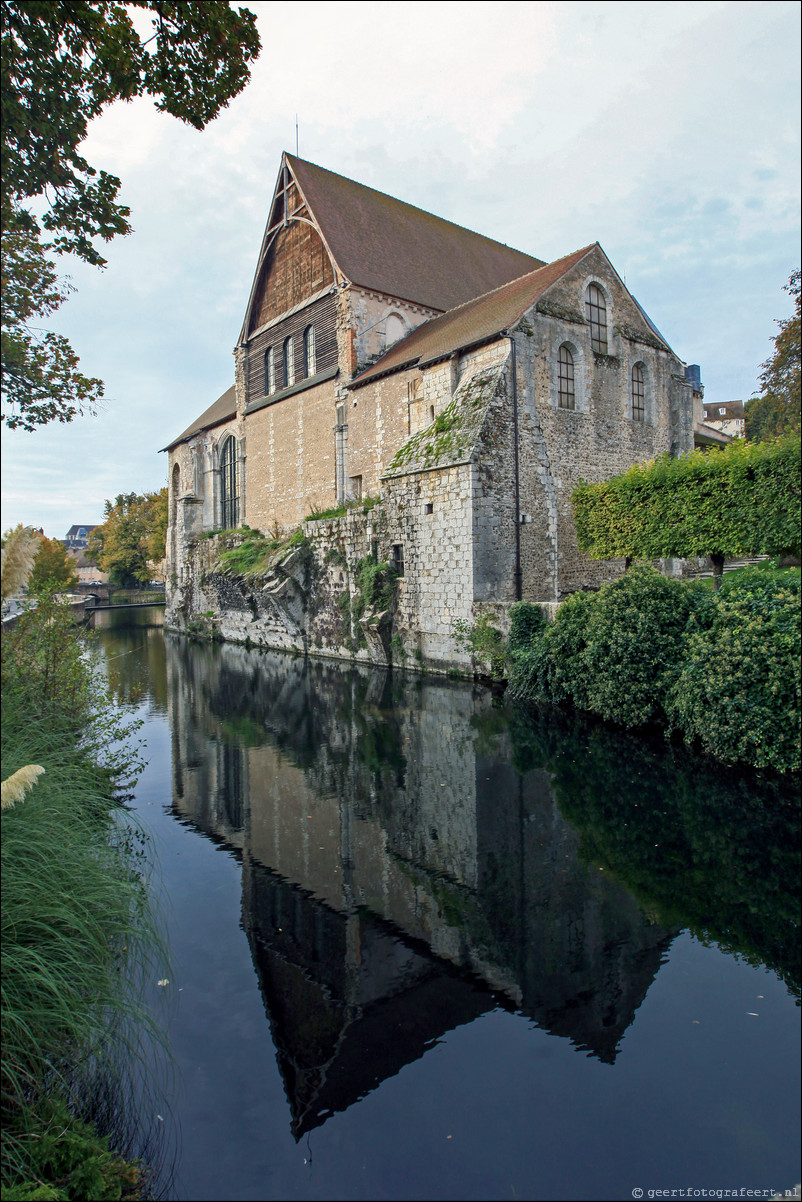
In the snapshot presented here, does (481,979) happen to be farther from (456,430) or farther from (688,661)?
(456,430)

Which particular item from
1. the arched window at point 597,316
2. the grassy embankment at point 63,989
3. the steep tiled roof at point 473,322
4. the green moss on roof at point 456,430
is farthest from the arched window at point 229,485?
the grassy embankment at point 63,989

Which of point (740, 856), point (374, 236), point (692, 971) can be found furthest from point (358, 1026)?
point (374, 236)

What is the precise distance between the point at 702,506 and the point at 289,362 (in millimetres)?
16498

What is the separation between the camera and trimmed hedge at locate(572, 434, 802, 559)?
11.8 m

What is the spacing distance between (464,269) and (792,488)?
17191 mm

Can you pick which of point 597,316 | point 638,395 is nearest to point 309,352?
point 597,316

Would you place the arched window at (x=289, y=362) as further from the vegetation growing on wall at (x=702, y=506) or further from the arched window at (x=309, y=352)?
the vegetation growing on wall at (x=702, y=506)

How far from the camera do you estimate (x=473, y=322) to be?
17500 millimetres

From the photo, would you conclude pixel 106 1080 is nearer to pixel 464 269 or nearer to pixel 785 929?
pixel 785 929

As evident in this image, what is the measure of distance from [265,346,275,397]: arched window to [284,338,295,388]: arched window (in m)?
0.91

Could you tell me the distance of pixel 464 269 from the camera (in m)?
24.7

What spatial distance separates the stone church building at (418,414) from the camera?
15086 millimetres

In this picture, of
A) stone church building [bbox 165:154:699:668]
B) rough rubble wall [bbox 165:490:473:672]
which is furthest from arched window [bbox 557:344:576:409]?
rough rubble wall [bbox 165:490:473:672]

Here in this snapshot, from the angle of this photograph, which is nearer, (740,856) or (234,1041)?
(234,1041)
